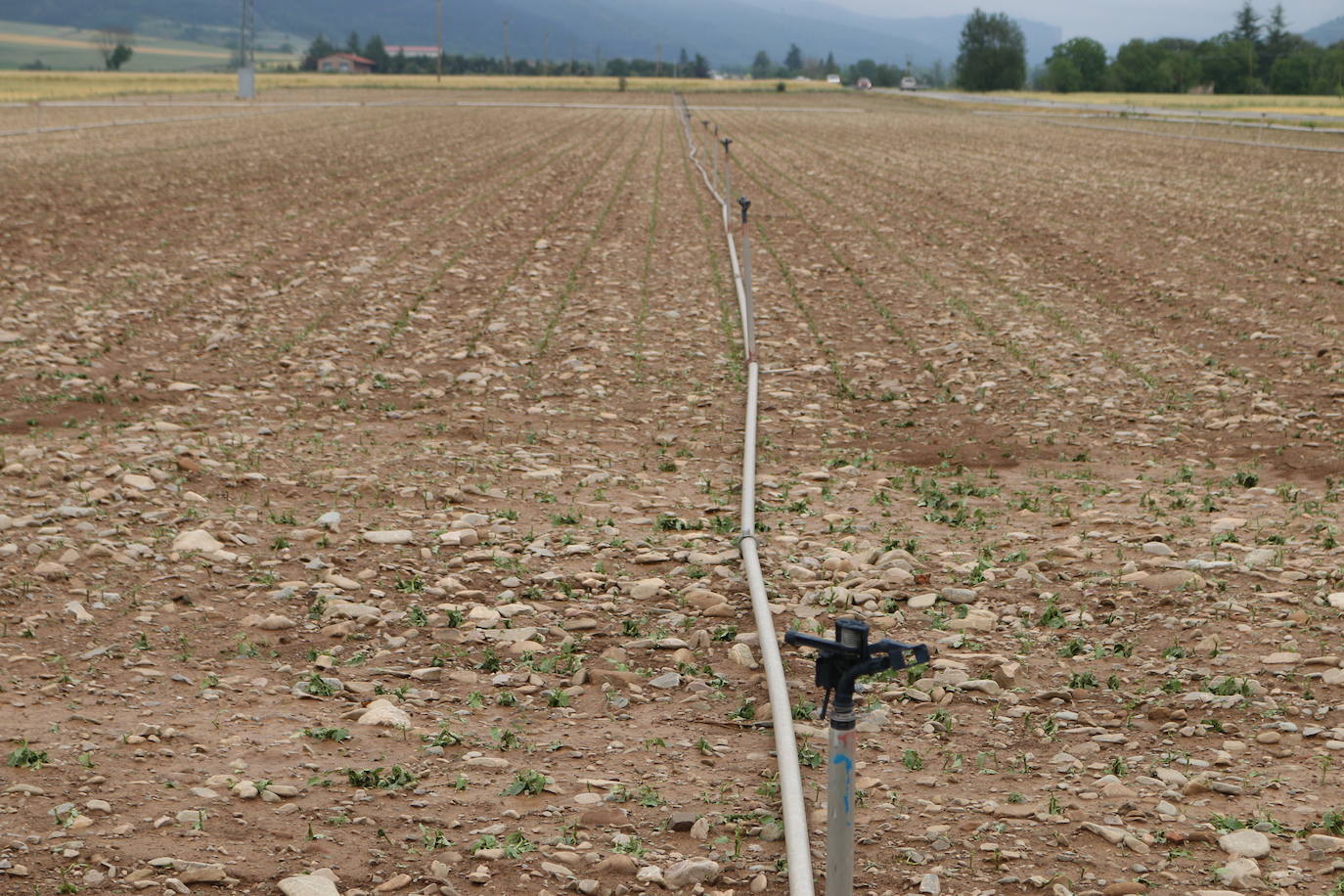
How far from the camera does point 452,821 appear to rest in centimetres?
553

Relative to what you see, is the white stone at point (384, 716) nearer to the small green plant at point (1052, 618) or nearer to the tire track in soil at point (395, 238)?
the small green plant at point (1052, 618)

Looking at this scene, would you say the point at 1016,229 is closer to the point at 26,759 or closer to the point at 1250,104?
the point at 26,759

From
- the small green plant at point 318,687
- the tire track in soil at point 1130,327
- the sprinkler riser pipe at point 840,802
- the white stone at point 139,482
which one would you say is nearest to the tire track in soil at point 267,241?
the white stone at point 139,482

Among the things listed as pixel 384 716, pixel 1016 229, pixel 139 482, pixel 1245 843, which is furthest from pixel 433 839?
pixel 1016 229

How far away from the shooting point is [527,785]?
19.1 feet

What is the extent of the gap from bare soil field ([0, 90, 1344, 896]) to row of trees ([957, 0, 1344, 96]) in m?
141

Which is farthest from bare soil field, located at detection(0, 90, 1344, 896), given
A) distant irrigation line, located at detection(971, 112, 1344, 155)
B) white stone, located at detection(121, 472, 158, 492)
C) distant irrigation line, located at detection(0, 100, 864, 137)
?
distant irrigation line, located at detection(0, 100, 864, 137)

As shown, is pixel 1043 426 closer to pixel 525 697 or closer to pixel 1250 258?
pixel 525 697

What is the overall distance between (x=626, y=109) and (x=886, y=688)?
76650mm

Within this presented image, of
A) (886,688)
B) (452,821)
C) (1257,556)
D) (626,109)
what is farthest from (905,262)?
(626,109)

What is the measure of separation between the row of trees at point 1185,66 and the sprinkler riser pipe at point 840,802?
152 m

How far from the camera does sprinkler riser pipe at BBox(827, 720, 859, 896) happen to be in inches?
160

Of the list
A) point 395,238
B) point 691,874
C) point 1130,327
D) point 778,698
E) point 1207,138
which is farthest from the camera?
point 1207,138

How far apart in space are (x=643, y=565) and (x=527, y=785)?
2.91 m
